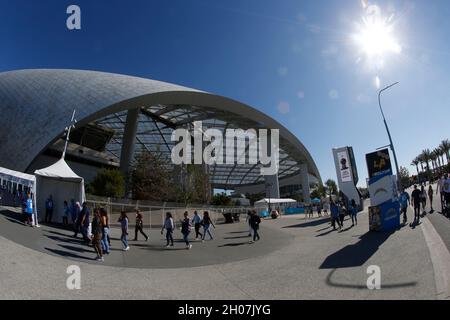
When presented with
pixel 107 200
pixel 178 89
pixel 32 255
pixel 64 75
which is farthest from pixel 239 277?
pixel 64 75

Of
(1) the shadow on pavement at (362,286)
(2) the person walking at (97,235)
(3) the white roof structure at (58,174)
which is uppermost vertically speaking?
(3) the white roof structure at (58,174)

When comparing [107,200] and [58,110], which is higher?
[58,110]

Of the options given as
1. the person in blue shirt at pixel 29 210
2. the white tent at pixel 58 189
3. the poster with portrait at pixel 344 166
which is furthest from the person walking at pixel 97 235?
the poster with portrait at pixel 344 166

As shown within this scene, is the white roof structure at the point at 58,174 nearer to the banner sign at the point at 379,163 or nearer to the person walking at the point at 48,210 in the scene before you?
the person walking at the point at 48,210

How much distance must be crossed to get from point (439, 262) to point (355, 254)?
2.17 meters

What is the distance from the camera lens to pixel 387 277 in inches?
207

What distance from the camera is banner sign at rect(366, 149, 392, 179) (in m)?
12.0

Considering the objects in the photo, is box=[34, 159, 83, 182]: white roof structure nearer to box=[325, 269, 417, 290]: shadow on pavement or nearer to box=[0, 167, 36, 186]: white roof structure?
box=[0, 167, 36, 186]: white roof structure

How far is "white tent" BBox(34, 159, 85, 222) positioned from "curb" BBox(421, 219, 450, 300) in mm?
13605

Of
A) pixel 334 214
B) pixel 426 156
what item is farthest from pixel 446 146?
pixel 334 214

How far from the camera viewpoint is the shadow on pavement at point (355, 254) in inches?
260

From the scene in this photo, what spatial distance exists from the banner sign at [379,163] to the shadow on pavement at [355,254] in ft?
11.7

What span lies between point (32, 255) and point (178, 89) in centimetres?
2492
